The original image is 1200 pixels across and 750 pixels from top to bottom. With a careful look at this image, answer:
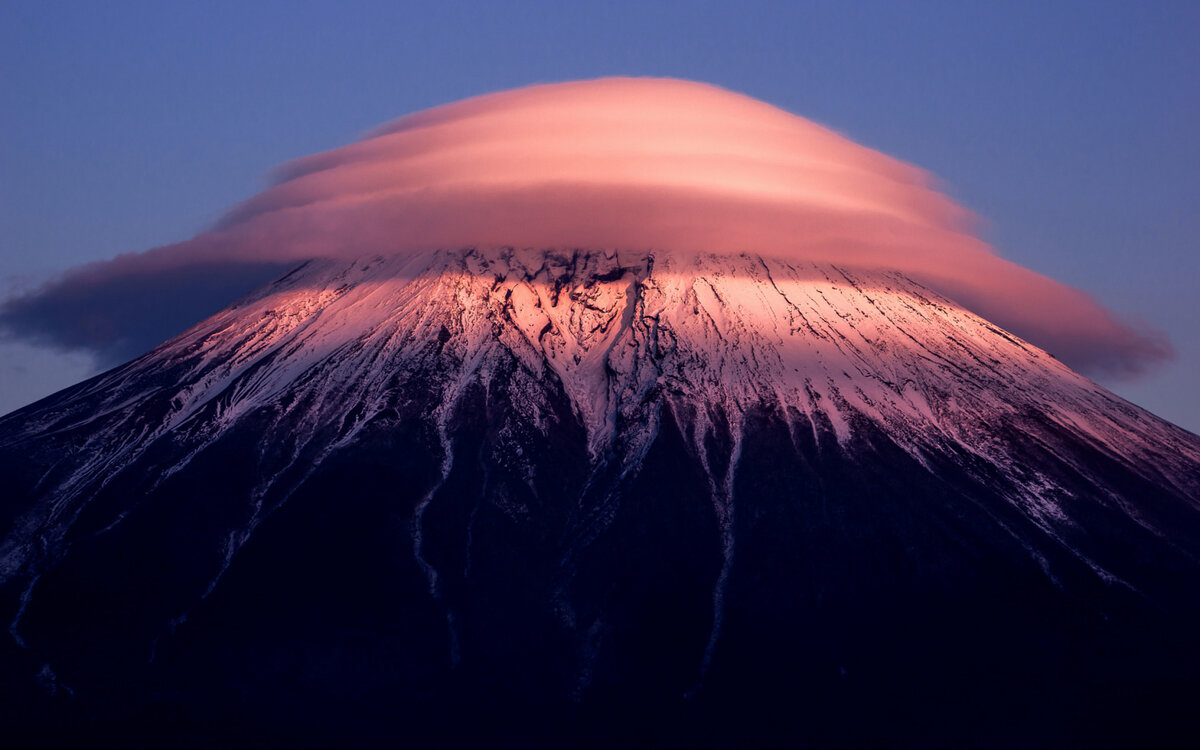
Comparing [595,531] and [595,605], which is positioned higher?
[595,531]

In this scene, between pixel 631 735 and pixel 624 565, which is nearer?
pixel 631 735

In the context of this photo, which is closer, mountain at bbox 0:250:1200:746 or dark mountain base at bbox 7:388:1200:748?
dark mountain base at bbox 7:388:1200:748

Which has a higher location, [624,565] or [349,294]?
[349,294]

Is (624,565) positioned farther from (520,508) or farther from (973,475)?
(973,475)

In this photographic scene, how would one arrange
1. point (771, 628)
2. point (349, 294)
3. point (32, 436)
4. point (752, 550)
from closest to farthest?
point (771, 628) < point (752, 550) < point (32, 436) < point (349, 294)

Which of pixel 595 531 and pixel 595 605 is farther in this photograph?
pixel 595 531

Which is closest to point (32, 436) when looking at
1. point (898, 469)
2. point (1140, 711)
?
point (898, 469)

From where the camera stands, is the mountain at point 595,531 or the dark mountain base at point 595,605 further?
the mountain at point 595,531

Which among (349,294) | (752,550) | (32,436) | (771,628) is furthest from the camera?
(349,294)
